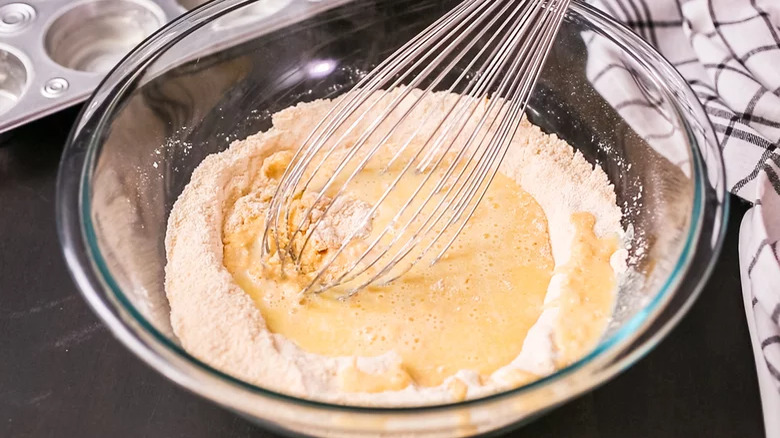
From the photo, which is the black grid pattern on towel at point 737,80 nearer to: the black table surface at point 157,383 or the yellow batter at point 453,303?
the black table surface at point 157,383

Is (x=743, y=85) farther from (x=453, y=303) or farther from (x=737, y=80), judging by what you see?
(x=453, y=303)

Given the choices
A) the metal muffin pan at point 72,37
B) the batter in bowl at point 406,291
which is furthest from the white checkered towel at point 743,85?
the metal muffin pan at point 72,37

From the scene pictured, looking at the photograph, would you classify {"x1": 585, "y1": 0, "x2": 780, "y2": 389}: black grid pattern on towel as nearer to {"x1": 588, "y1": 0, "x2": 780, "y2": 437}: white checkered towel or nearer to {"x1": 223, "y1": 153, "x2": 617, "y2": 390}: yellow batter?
{"x1": 588, "y1": 0, "x2": 780, "y2": 437}: white checkered towel

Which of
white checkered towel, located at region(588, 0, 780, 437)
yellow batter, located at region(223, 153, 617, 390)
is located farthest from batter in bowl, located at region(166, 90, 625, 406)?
white checkered towel, located at region(588, 0, 780, 437)

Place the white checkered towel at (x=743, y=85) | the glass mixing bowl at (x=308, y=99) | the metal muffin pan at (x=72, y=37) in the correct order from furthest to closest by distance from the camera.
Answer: the metal muffin pan at (x=72, y=37) → the white checkered towel at (x=743, y=85) → the glass mixing bowl at (x=308, y=99)

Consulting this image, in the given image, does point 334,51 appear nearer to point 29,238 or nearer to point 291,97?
point 291,97

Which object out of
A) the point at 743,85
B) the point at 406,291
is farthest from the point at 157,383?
the point at 743,85

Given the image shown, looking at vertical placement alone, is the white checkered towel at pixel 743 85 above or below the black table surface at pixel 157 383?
above
